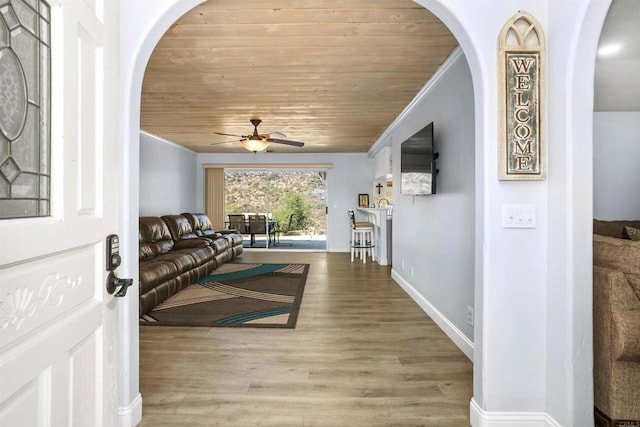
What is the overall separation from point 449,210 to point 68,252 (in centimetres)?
284

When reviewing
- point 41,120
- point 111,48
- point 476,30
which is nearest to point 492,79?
point 476,30

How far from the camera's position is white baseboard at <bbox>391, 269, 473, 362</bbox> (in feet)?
8.56

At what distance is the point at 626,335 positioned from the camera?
1.50 m

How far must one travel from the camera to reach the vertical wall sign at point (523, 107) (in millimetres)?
1720

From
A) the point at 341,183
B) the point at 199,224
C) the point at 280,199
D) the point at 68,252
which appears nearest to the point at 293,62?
the point at 68,252

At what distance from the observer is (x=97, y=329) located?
41.5 inches

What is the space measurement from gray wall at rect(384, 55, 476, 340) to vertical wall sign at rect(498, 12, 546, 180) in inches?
33.1

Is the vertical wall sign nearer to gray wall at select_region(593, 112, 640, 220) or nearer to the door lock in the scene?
the door lock

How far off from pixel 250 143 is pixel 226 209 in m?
4.32

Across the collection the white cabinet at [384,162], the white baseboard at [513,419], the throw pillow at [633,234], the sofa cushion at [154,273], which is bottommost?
the white baseboard at [513,419]

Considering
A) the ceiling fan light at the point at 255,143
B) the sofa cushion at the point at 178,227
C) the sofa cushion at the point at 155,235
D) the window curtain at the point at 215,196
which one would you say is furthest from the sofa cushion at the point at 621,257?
the window curtain at the point at 215,196

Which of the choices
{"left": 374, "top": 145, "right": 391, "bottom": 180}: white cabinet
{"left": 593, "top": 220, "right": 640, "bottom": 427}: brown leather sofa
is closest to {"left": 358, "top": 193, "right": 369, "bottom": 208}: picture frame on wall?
{"left": 374, "top": 145, "right": 391, "bottom": 180}: white cabinet

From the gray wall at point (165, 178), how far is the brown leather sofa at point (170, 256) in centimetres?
59

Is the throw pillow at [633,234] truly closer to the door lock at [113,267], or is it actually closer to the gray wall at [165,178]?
the door lock at [113,267]
